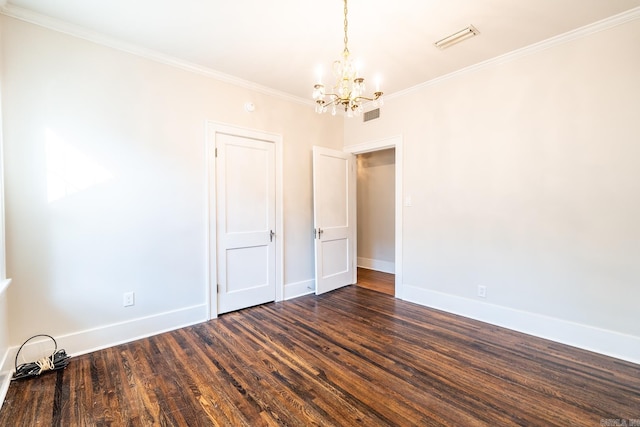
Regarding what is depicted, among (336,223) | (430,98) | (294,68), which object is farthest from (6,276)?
(430,98)

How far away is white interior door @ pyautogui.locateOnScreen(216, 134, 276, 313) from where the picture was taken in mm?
3307

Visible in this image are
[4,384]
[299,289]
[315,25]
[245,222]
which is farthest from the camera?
[299,289]

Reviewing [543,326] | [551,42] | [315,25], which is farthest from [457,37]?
[543,326]

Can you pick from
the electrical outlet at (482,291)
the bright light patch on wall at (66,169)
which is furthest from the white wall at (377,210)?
the bright light patch on wall at (66,169)

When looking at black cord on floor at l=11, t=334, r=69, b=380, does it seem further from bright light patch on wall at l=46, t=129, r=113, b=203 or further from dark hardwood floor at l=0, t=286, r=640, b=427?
bright light patch on wall at l=46, t=129, r=113, b=203

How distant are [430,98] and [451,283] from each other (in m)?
2.28

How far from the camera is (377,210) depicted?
228 inches

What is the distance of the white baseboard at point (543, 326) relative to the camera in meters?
2.35

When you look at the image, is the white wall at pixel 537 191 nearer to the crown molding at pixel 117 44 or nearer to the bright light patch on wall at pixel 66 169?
the crown molding at pixel 117 44

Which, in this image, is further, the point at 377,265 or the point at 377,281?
the point at 377,265

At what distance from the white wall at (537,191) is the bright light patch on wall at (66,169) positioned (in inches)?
136

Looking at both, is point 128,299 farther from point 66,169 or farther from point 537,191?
point 537,191

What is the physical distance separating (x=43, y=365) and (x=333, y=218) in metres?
3.29

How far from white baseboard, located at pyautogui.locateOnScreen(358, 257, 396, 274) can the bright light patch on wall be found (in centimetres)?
464
